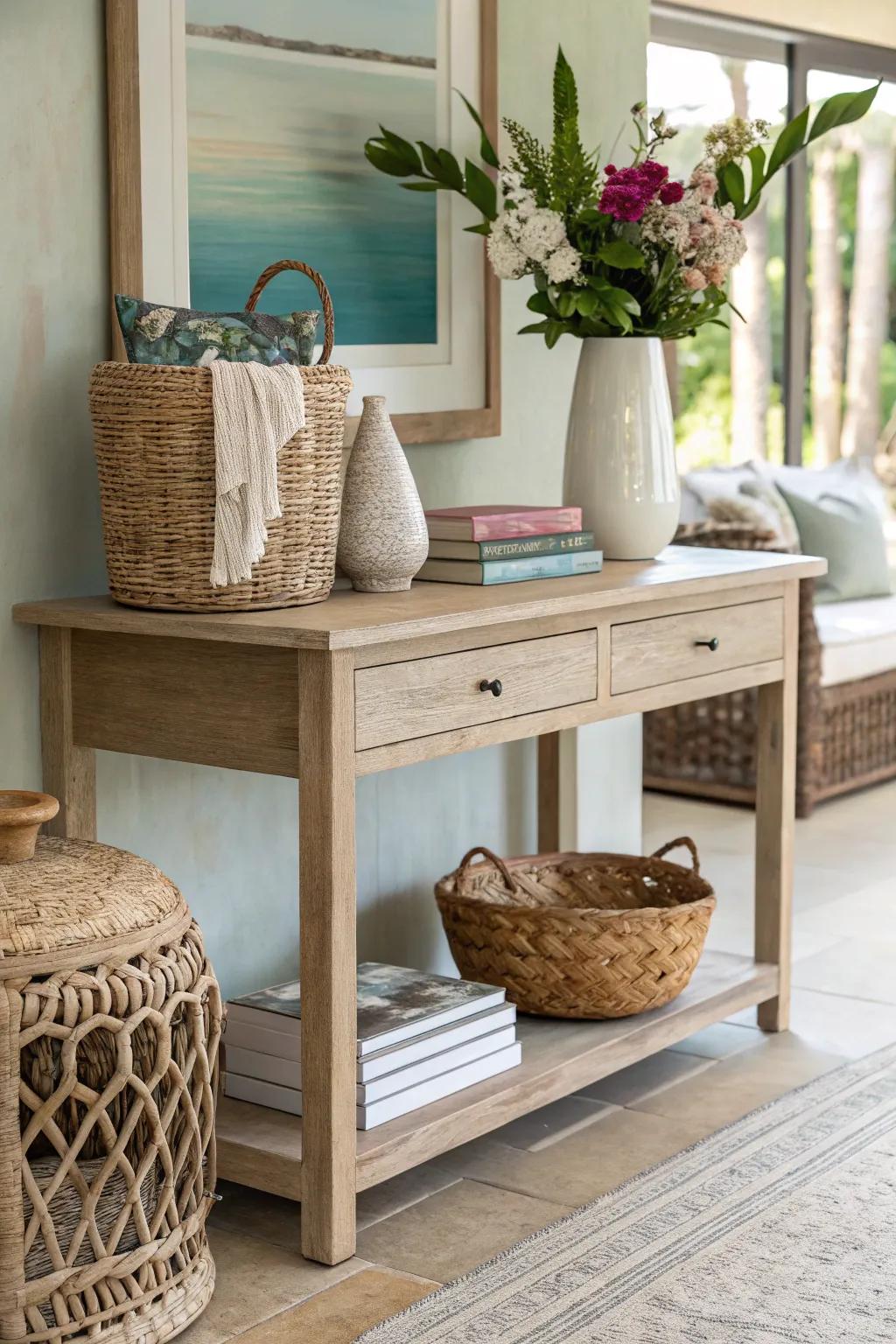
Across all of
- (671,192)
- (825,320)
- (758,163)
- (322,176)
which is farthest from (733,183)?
(825,320)

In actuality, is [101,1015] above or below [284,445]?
below

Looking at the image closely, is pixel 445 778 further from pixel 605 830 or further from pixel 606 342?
pixel 606 342

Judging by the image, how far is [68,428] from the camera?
7.29 ft

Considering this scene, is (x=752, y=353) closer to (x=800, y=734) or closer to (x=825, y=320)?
(x=825, y=320)

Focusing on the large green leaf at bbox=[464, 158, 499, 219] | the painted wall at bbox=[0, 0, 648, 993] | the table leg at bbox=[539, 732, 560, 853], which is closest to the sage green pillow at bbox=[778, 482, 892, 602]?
the painted wall at bbox=[0, 0, 648, 993]

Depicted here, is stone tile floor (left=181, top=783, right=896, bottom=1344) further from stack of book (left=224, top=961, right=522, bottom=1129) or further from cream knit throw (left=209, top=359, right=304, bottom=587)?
cream knit throw (left=209, top=359, right=304, bottom=587)

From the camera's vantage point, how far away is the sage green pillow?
488 cm

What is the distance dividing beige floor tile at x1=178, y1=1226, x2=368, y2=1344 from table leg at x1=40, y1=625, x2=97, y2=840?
21.7 inches

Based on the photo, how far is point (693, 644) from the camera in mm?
2543

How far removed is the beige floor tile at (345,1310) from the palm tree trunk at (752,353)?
15.6ft

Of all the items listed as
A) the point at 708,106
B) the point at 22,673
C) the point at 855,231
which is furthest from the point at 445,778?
the point at 855,231

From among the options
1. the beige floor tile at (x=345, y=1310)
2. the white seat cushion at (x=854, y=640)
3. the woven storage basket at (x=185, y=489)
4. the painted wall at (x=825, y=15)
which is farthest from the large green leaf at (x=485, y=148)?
the painted wall at (x=825, y=15)

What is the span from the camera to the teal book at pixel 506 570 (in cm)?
234

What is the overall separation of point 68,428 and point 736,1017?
1553 mm
